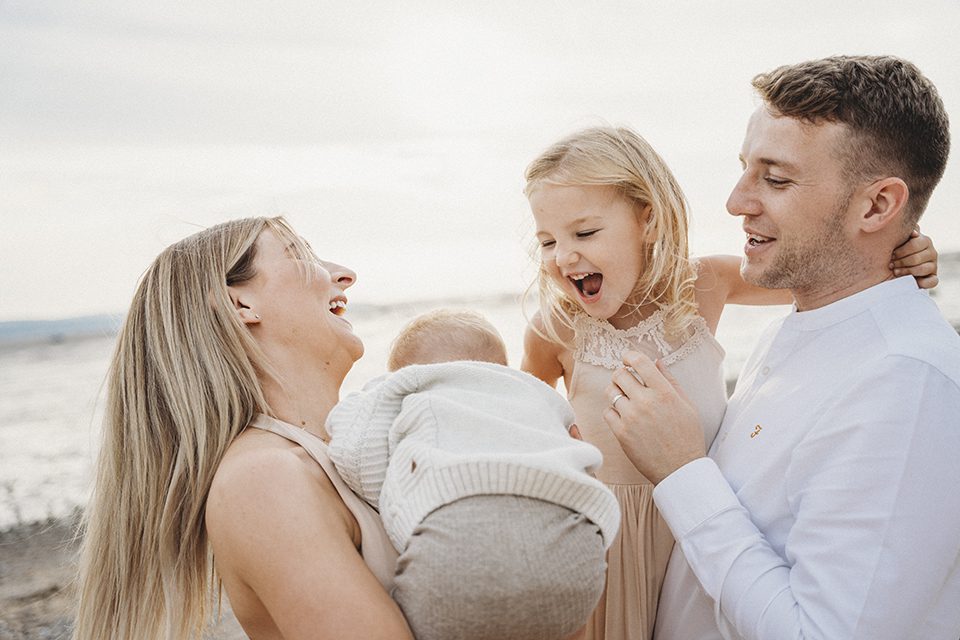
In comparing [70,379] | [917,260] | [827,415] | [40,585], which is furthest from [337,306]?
[70,379]

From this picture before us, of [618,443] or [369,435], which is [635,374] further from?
[369,435]

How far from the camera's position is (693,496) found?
2.73m

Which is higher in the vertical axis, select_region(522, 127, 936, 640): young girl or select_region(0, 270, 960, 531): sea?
select_region(522, 127, 936, 640): young girl

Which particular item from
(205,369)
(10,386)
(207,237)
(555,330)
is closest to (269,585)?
(205,369)

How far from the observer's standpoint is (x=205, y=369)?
2660 mm

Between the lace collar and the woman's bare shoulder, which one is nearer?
the woman's bare shoulder

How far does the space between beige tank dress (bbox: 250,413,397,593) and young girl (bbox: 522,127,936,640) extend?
1.45 m

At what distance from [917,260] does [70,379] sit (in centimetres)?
1670

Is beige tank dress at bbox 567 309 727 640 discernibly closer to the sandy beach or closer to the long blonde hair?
the long blonde hair

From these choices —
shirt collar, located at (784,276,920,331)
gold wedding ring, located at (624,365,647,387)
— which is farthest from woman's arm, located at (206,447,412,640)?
shirt collar, located at (784,276,920,331)

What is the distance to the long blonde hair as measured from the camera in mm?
2594

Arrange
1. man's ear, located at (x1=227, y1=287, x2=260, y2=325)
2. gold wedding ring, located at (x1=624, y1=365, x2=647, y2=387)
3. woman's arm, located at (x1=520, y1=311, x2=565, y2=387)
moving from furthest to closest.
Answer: woman's arm, located at (x1=520, y1=311, x2=565, y2=387) → gold wedding ring, located at (x1=624, y1=365, x2=647, y2=387) → man's ear, located at (x1=227, y1=287, x2=260, y2=325)

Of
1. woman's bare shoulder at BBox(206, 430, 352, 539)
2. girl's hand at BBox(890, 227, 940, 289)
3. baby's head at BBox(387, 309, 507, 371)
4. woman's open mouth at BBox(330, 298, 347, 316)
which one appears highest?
girl's hand at BBox(890, 227, 940, 289)

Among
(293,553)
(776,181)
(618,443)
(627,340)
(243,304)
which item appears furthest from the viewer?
(627,340)
